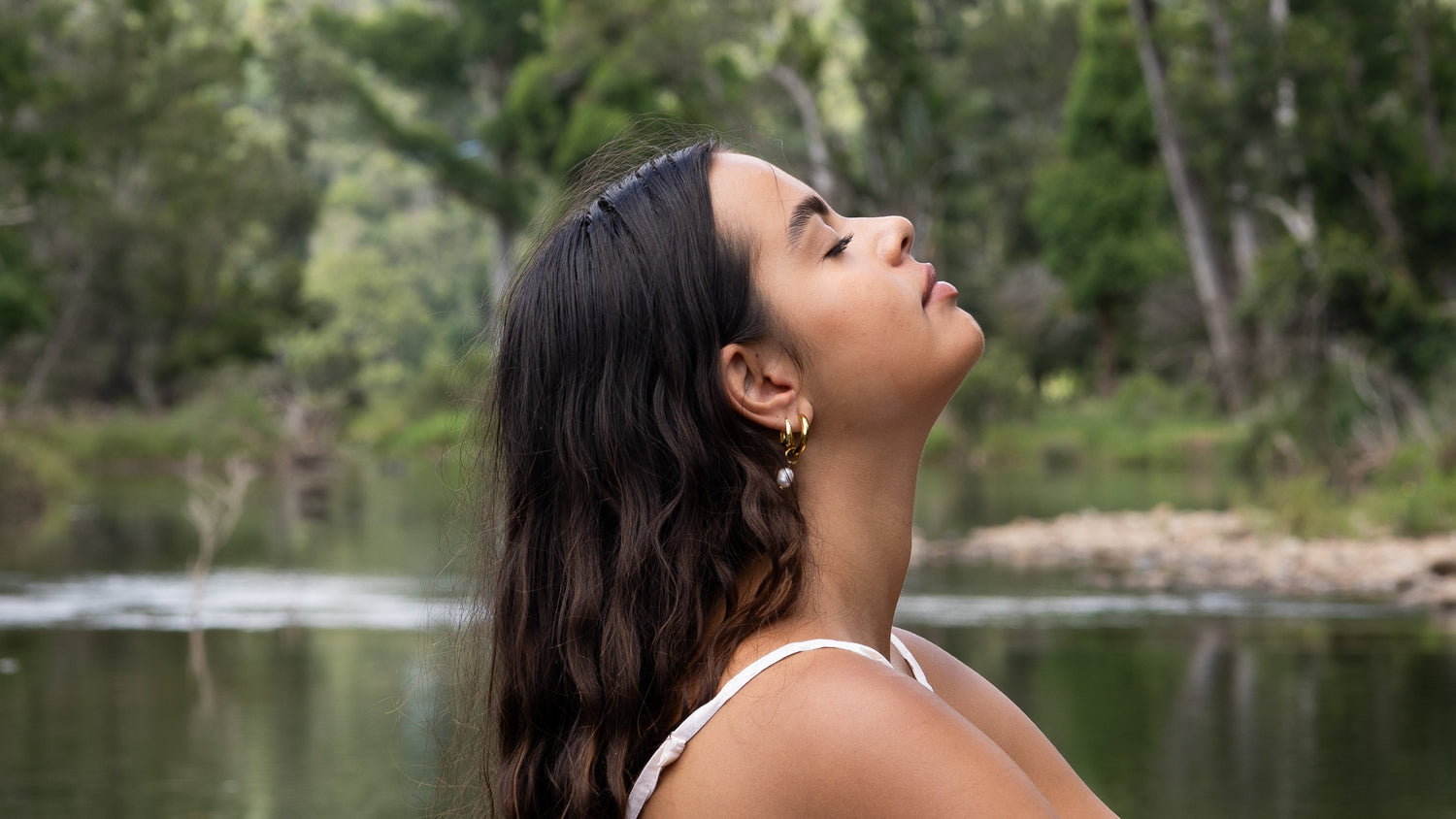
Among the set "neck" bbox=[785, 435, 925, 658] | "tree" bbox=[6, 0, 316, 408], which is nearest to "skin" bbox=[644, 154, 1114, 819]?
"neck" bbox=[785, 435, 925, 658]

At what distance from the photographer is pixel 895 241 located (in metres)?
1.10

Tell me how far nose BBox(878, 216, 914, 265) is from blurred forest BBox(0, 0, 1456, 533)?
33.5 ft

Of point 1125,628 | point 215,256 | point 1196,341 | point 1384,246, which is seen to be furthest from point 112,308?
point 1125,628

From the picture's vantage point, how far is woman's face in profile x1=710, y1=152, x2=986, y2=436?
1.05 meters

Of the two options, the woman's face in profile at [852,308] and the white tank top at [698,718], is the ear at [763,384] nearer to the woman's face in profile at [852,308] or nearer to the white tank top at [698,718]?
the woman's face in profile at [852,308]

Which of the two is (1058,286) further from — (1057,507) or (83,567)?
(83,567)

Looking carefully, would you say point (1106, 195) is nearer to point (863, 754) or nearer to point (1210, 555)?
point (1210, 555)

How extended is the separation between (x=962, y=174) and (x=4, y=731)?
88.5 ft

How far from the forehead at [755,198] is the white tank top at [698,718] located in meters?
0.28

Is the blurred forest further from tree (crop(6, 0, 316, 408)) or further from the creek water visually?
the creek water

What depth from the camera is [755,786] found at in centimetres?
95

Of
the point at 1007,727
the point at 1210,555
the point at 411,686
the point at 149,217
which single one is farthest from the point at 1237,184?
the point at 149,217

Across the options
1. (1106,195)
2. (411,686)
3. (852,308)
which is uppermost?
(852,308)

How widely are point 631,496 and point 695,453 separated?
2.2 inches
